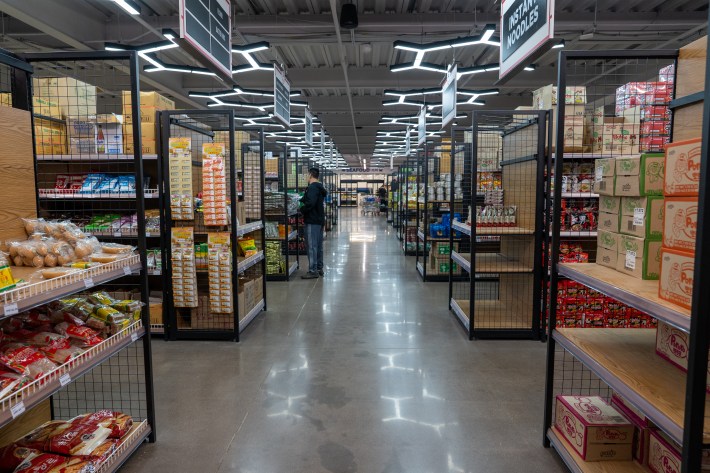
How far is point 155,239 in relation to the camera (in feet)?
16.8

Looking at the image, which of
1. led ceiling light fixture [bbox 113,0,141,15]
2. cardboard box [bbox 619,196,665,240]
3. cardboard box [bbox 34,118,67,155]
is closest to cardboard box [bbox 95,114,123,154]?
cardboard box [bbox 34,118,67,155]

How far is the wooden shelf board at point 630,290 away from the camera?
153 centimetres

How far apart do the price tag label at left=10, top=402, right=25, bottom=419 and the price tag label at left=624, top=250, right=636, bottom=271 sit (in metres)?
2.69

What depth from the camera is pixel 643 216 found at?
6.78 ft

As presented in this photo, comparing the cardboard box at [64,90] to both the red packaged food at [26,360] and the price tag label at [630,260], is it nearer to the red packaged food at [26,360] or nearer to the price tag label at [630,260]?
the red packaged food at [26,360]

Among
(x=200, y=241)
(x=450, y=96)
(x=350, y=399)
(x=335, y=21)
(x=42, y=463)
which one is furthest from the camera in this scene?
(x=335, y=21)

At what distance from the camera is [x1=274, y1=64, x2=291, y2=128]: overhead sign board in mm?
6989

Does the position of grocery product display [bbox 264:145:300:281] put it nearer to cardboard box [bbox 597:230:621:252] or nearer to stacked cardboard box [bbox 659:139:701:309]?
cardboard box [bbox 597:230:621:252]

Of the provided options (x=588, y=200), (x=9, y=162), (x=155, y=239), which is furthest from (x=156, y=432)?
(x=588, y=200)

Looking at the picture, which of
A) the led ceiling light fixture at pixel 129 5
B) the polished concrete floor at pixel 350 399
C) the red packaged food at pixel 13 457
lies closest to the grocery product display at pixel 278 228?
the polished concrete floor at pixel 350 399

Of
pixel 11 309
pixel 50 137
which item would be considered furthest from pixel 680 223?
pixel 50 137

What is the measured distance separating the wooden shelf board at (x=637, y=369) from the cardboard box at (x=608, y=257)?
42 cm

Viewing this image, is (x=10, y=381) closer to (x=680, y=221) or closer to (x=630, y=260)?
(x=680, y=221)

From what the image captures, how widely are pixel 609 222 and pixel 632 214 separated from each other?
210 millimetres
